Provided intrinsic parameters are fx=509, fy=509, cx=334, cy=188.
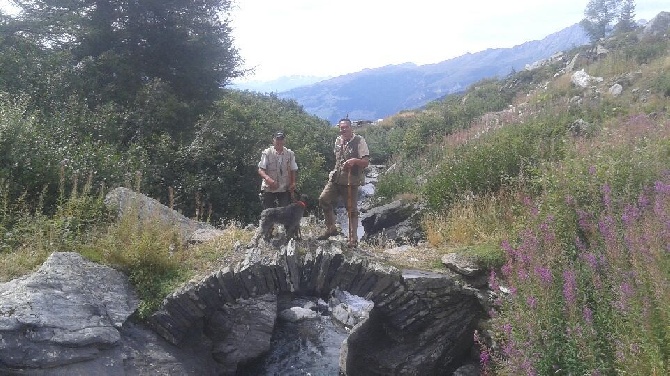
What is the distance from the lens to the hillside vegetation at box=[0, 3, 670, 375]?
4.32m

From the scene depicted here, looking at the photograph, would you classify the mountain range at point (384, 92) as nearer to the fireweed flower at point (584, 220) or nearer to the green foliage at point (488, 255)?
the green foliage at point (488, 255)

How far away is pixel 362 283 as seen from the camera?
6297 millimetres

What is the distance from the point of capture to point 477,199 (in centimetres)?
849

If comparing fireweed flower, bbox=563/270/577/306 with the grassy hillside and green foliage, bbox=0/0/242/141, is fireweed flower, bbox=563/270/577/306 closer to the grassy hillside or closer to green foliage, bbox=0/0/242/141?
the grassy hillside

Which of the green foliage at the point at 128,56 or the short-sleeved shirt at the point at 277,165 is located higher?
the green foliage at the point at 128,56

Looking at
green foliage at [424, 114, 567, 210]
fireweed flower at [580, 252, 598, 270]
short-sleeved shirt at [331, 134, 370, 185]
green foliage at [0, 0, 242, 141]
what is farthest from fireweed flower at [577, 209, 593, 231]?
green foliage at [0, 0, 242, 141]

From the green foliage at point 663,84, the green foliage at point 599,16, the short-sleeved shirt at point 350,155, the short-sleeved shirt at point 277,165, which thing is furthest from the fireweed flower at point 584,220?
the green foliage at point 599,16

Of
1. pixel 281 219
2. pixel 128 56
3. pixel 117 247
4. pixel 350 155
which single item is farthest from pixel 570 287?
pixel 128 56

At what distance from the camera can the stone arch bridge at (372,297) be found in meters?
6.26

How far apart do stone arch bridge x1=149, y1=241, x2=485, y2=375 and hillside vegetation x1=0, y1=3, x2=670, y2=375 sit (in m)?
0.37

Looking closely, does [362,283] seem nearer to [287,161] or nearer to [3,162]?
[287,161]

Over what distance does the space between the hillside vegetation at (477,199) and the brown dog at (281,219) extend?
0.78m

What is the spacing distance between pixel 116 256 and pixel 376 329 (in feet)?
12.5

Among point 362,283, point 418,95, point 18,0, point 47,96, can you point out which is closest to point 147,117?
point 47,96
